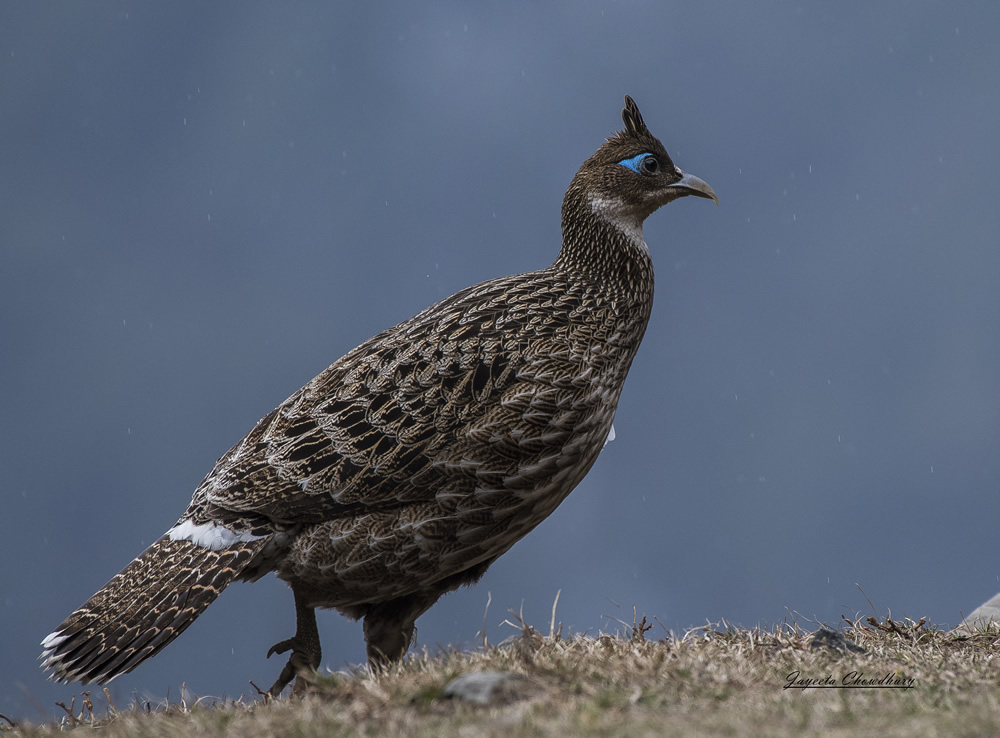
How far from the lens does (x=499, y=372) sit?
19.8ft

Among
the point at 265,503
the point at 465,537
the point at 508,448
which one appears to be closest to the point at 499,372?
the point at 508,448

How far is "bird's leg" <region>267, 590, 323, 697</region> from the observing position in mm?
6234

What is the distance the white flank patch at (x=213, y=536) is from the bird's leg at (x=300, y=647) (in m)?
0.61

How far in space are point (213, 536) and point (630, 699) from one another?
9.06 feet

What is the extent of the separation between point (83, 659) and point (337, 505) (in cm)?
159

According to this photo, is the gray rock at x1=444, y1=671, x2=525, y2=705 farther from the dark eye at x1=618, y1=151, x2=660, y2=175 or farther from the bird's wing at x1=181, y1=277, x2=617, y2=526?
the dark eye at x1=618, y1=151, x2=660, y2=175

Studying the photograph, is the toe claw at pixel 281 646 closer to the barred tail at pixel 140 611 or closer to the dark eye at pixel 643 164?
the barred tail at pixel 140 611

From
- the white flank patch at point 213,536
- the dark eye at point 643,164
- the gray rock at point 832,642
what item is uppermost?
the dark eye at point 643,164

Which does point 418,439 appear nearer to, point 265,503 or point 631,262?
point 265,503

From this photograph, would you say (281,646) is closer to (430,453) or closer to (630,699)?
(430,453)

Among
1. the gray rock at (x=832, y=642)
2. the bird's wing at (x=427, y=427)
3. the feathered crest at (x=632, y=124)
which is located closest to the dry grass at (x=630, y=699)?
the gray rock at (x=832, y=642)

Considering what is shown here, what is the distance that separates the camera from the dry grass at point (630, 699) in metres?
3.81

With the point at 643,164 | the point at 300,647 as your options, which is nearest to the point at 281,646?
the point at 300,647

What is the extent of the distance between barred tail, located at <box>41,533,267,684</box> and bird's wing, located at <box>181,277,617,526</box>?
283 mm
